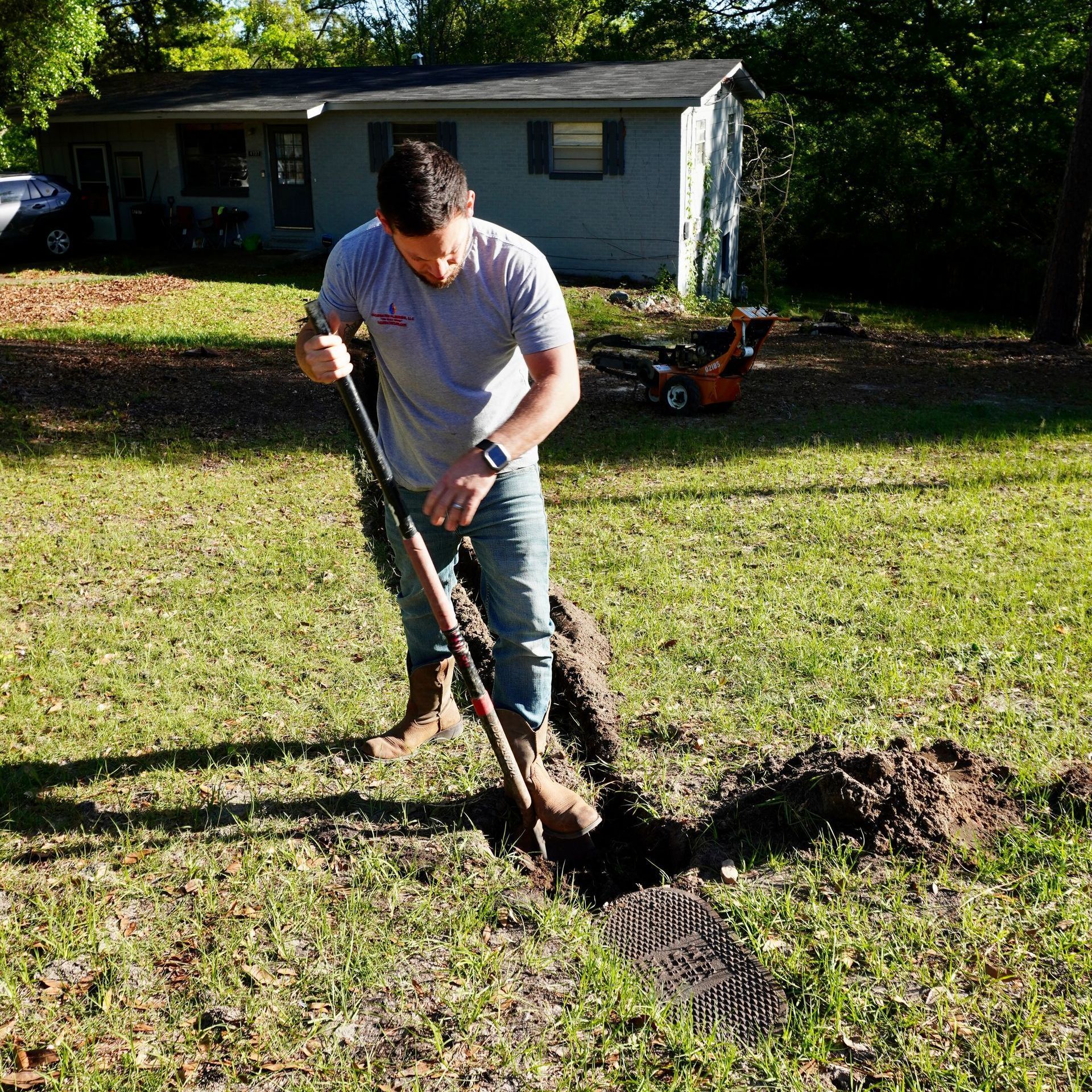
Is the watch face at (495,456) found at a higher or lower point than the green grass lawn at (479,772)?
higher

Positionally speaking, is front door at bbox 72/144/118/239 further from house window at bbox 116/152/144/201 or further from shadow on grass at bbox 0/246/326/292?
shadow on grass at bbox 0/246/326/292

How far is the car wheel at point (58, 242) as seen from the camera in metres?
21.5

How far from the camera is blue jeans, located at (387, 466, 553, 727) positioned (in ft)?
11.4

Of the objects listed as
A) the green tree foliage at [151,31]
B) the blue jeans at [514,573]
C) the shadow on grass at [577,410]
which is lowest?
the shadow on grass at [577,410]

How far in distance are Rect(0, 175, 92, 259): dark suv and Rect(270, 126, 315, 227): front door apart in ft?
13.2

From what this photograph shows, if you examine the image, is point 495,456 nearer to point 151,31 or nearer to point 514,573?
point 514,573

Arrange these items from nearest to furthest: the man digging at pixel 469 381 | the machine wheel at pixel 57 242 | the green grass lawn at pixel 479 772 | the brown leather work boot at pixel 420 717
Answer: the green grass lawn at pixel 479 772 < the man digging at pixel 469 381 < the brown leather work boot at pixel 420 717 < the machine wheel at pixel 57 242

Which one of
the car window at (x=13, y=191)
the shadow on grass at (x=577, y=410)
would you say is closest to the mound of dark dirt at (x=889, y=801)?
the shadow on grass at (x=577, y=410)

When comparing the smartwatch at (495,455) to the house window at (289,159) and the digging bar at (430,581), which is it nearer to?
the digging bar at (430,581)

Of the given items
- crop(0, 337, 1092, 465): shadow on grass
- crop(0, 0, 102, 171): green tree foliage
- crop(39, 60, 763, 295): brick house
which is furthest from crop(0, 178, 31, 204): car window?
crop(0, 337, 1092, 465): shadow on grass

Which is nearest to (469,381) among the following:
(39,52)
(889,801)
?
(889,801)

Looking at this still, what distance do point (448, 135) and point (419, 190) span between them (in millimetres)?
20031

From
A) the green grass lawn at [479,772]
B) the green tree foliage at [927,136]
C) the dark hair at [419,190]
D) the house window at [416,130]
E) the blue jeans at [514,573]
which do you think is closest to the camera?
the green grass lawn at [479,772]

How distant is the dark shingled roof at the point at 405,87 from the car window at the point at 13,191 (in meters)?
3.35
